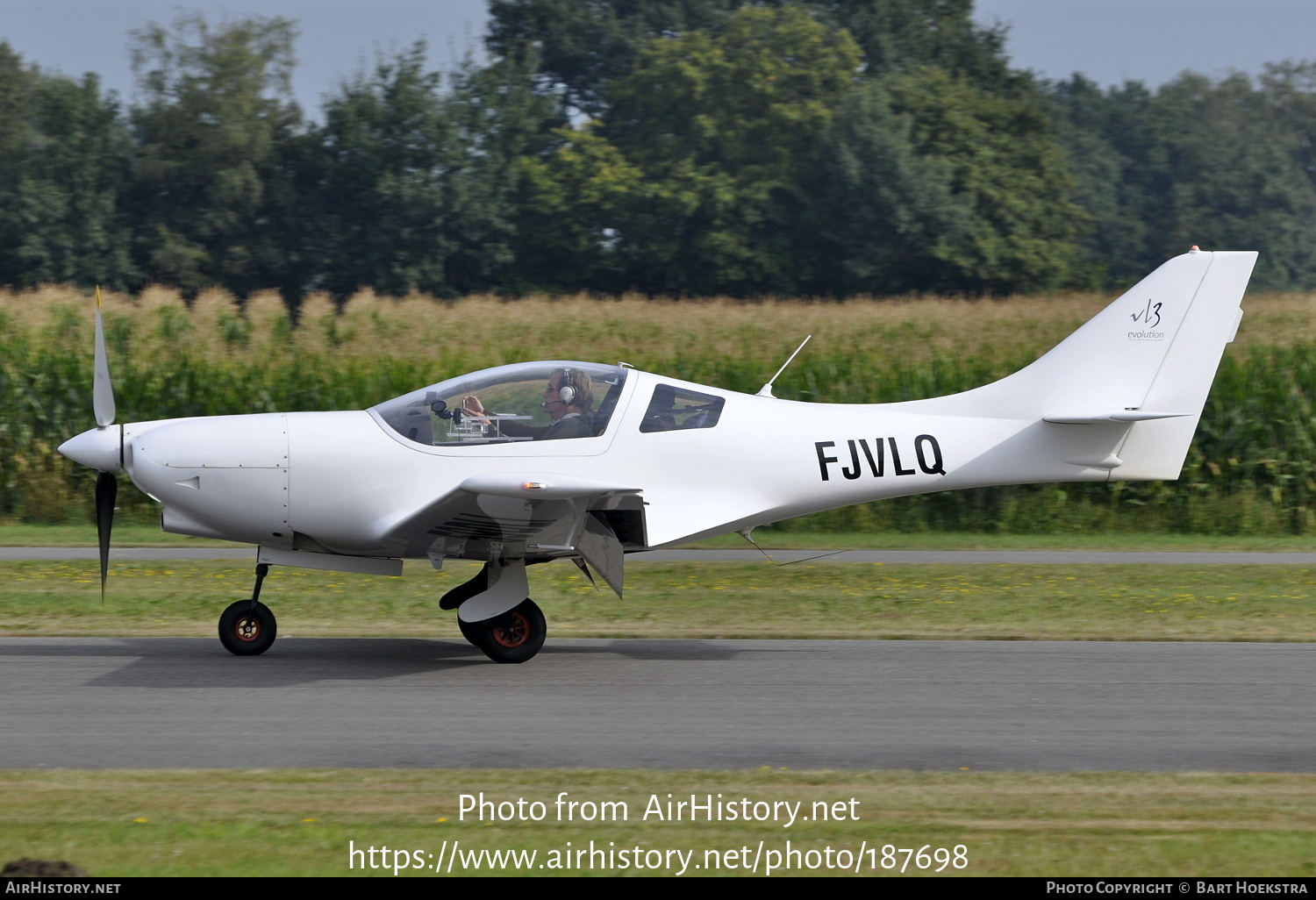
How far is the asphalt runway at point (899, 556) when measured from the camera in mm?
14734

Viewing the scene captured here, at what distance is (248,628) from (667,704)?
329cm

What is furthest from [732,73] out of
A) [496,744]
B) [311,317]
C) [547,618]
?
[496,744]

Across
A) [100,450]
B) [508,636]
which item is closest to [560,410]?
[508,636]

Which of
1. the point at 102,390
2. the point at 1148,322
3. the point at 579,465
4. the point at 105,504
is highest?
the point at 1148,322

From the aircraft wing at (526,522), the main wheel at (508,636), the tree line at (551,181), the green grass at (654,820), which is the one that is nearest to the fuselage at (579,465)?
the aircraft wing at (526,522)

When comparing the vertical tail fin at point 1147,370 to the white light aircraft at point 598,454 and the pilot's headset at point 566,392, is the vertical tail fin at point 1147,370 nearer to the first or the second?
the white light aircraft at point 598,454

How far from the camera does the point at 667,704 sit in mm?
8180

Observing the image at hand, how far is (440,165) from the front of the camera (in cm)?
4434

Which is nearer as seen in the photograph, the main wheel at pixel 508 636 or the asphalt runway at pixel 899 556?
the main wheel at pixel 508 636

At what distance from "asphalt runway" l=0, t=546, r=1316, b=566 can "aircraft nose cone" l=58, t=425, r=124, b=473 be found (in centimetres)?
555

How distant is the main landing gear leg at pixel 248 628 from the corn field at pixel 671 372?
9.28m

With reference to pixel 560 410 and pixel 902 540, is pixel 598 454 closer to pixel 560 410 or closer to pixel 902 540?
pixel 560 410

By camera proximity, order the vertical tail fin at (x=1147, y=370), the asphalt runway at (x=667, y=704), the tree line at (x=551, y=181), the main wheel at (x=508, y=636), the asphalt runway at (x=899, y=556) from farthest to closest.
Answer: the tree line at (x=551, y=181), the asphalt runway at (x=899, y=556), the vertical tail fin at (x=1147, y=370), the main wheel at (x=508, y=636), the asphalt runway at (x=667, y=704)

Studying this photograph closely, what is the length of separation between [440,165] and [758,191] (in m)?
10.5
